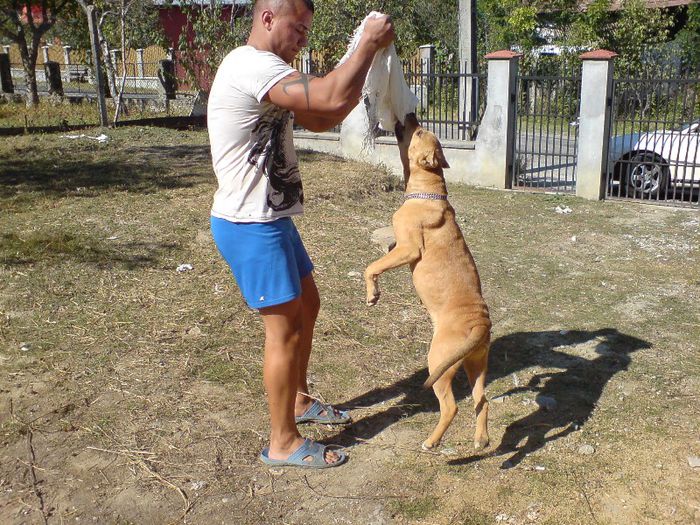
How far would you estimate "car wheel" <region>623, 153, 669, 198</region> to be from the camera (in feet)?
32.6

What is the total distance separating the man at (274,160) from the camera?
283 centimetres

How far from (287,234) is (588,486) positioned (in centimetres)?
187

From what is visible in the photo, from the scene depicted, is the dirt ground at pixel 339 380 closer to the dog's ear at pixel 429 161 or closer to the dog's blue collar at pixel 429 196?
the dog's blue collar at pixel 429 196

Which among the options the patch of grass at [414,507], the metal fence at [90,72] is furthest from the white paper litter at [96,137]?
the patch of grass at [414,507]

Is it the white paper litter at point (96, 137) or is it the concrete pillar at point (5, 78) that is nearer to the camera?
the white paper litter at point (96, 137)

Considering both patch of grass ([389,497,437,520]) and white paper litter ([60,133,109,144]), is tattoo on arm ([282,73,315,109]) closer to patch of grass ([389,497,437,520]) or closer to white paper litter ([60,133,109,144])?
patch of grass ([389,497,437,520])

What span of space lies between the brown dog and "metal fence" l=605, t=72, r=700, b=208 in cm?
689

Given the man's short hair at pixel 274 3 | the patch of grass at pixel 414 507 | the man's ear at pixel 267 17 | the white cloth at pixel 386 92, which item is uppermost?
the man's short hair at pixel 274 3

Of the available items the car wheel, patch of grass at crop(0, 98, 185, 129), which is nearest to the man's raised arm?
the car wheel

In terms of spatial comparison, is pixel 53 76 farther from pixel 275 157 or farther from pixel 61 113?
pixel 275 157

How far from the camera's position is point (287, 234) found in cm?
329

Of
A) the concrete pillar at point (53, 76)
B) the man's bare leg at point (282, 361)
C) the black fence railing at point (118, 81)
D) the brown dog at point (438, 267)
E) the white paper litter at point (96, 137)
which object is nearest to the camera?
the man's bare leg at point (282, 361)

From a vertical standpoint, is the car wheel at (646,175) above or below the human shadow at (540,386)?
above

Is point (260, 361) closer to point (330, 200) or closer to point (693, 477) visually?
point (693, 477)
